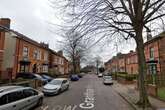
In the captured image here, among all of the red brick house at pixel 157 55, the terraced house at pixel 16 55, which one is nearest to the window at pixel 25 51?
the terraced house at pixel 16 55

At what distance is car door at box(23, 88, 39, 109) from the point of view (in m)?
9.96

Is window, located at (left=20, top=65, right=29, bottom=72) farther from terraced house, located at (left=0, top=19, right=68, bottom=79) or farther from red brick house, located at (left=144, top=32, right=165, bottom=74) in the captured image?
red brick house, located at (left=144, top=32, right=165, bottom=74)

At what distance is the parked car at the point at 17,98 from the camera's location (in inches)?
319

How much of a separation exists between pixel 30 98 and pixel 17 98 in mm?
1306

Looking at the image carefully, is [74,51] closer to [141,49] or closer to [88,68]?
Answer: [141,49]

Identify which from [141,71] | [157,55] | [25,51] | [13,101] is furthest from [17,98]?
[157,55]

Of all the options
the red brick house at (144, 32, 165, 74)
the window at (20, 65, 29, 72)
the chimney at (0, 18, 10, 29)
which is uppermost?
the chimney at (0, 18, 10, 29)

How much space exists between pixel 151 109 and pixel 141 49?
3904mm

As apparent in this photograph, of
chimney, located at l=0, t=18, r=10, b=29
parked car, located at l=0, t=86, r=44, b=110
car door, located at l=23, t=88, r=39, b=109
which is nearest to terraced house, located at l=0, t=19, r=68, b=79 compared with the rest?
chimney, located at l=0, t=18, r=10, b=29

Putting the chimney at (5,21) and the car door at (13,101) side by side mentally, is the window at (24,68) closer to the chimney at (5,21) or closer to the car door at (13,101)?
the chimney at (5,21)

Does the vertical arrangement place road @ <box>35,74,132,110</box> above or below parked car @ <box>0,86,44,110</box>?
below

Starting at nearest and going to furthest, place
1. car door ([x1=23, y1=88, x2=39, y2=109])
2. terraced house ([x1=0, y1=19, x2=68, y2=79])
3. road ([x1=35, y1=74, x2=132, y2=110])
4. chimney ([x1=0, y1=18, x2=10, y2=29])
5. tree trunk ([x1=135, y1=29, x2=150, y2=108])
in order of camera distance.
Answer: car door ([x1=23, y1=88, x2=39, y2=109]) < road ([x1=35, y1=74, x2=132, y2=110]) < tree trunk ([x1=135, y1=29, x2=150, y2=108]) < terraced house ([x1=0, y1=19, x2=68, y2=79]) < chimney ([x1=0, y1=18, x2=10, y2=29])

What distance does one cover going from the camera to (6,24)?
27.4m

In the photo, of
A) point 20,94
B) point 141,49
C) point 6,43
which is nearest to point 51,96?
point 20,94
